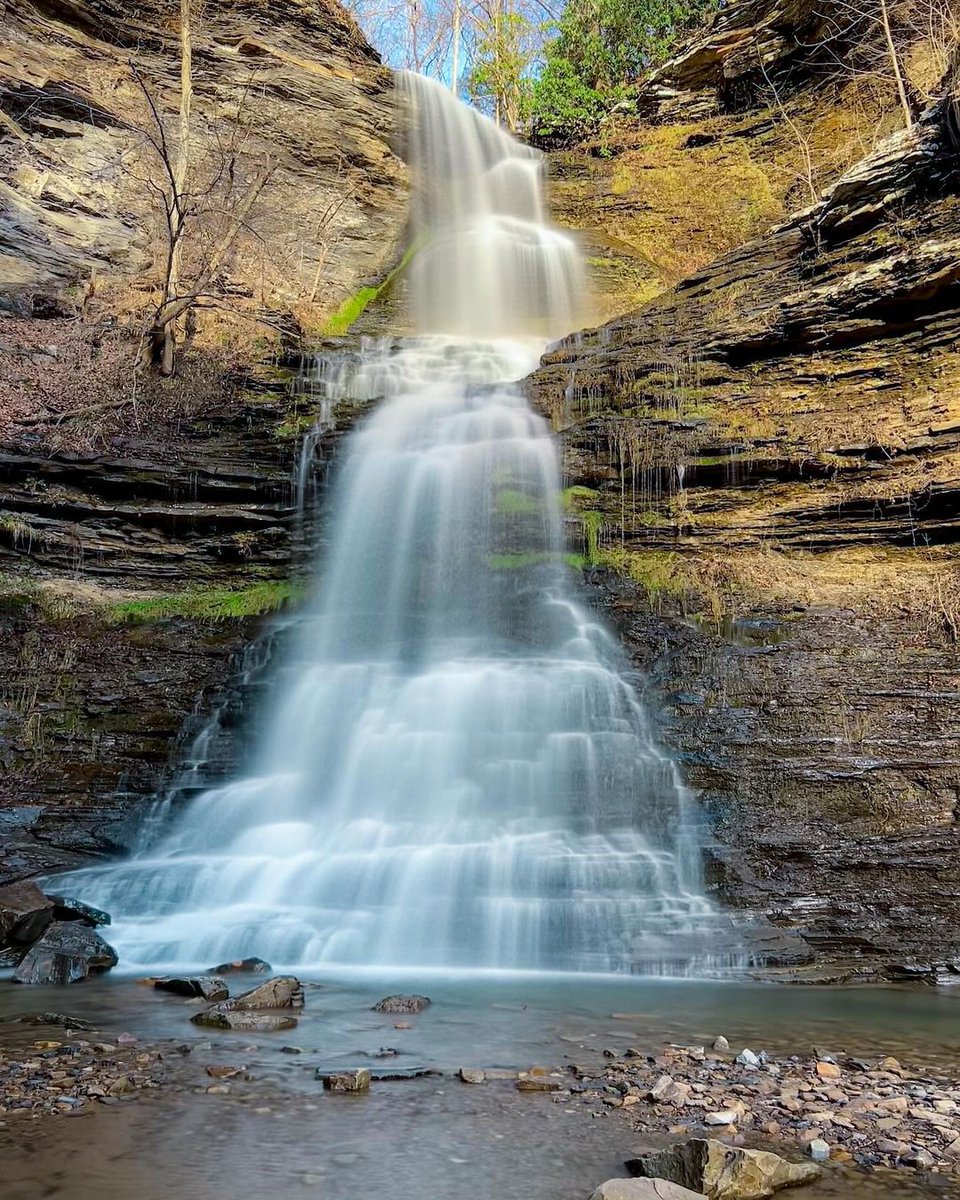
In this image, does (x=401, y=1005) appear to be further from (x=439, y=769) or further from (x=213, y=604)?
(x=213, y=604)

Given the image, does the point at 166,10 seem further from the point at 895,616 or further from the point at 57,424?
the point at 895,616

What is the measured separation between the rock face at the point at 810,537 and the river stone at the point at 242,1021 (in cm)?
375

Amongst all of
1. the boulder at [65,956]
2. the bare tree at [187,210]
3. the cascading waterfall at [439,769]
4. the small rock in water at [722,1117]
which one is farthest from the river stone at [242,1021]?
the bare tree at [187,210]

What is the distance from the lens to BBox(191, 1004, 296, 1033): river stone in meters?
4.78

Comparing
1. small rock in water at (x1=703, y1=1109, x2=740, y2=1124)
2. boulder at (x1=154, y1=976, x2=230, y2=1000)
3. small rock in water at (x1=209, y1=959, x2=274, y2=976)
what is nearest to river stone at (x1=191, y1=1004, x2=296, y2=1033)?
boulder at (x1=154, y1=976, x2=230, y2=1000)

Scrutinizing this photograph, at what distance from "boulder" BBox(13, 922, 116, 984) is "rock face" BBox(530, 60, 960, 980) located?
4.70 m

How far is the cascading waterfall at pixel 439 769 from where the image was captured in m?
6.92

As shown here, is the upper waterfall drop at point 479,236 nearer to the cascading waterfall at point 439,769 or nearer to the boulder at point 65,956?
the cascading waterfall at point 439,769

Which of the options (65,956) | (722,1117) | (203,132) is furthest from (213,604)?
(203,132)

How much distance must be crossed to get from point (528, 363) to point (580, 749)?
9170mm

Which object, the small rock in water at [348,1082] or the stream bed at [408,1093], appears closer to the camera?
the stream bed at [408,1093]

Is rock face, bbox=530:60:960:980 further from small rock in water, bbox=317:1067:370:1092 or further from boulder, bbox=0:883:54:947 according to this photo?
boulder, bbox=0:883:54:947

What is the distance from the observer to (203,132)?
66.2 feet

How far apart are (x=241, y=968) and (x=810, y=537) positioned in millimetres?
7656
